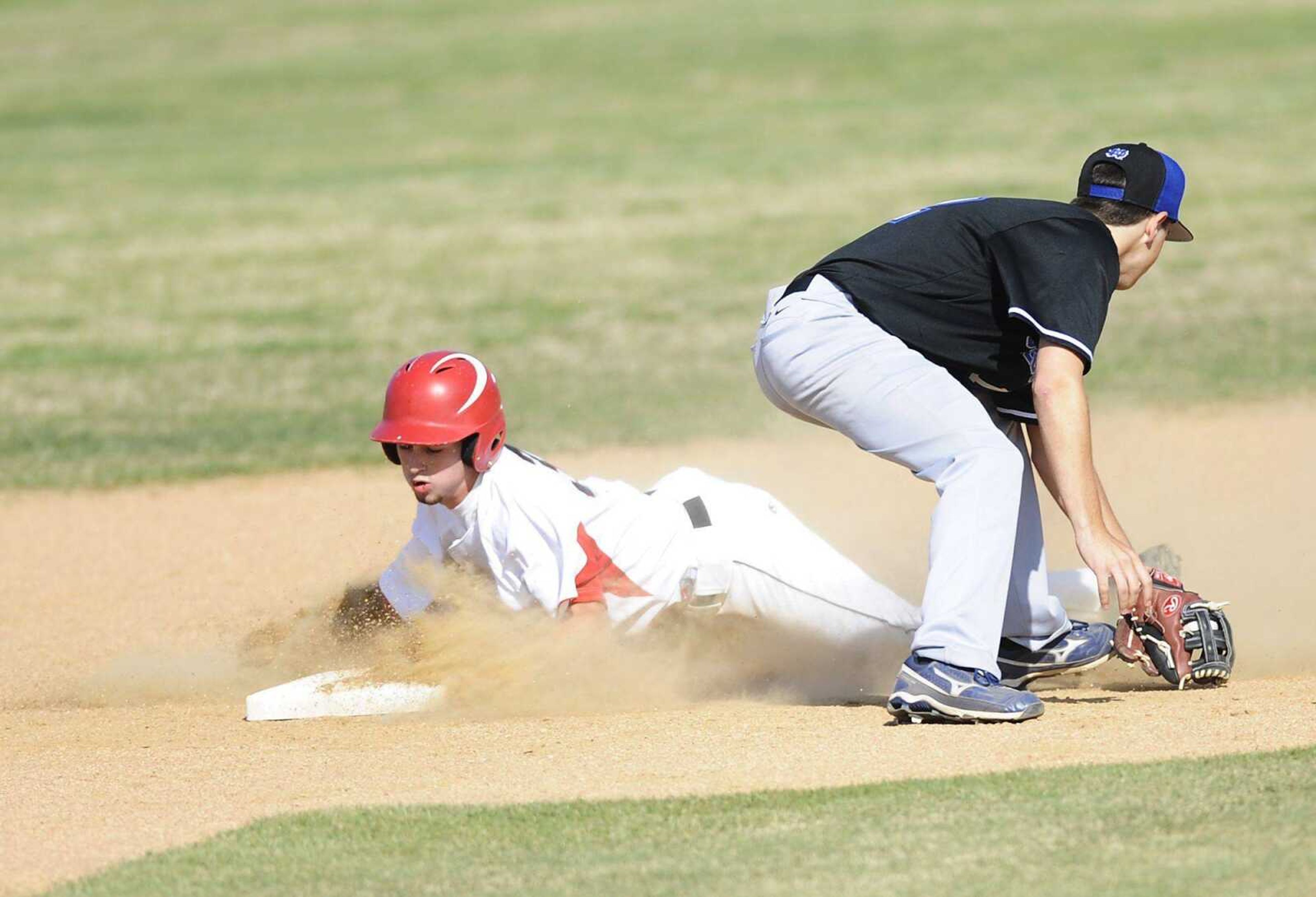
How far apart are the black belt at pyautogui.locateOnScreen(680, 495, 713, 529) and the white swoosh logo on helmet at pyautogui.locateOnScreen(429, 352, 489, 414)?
83 cm

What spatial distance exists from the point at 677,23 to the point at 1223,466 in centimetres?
2946

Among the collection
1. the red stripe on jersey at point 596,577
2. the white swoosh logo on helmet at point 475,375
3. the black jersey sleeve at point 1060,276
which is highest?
the black jersey sleeve at point 1060,276

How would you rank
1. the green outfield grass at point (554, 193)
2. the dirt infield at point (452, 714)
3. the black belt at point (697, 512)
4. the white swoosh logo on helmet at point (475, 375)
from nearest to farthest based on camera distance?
1. the dirt infield at point (452, 714)
2. the white swoosh logo on helmet at point (475, 375)
3. the black belt at point (697, 512)
4. the green outfield grass at point (554, 193)

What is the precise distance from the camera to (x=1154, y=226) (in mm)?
5148

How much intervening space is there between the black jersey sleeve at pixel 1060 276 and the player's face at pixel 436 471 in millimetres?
1831

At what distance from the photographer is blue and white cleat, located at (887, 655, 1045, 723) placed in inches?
191

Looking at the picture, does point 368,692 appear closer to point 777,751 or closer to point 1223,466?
point 777,751

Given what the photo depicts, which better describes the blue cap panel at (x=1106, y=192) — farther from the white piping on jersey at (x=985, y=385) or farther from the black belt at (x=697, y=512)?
the black belt at (x=697, y=512)

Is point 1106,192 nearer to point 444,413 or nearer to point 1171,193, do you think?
point 1171,193

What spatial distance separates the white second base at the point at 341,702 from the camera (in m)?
5.63

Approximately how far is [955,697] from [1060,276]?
1267mm

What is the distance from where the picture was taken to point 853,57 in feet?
101

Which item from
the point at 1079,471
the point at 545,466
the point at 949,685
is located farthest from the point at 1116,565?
the point at 545,466

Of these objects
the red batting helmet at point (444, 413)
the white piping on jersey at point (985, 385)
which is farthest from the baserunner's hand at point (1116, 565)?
the red batting helmet at point (444, 413)
